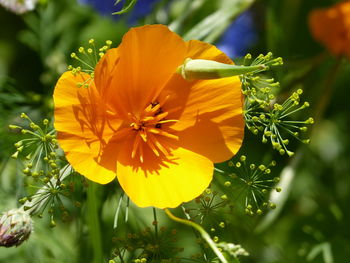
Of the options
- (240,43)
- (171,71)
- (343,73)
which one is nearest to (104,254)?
(171,71)

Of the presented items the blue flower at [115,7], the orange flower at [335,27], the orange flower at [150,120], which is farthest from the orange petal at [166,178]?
the blue flower at [115,7]

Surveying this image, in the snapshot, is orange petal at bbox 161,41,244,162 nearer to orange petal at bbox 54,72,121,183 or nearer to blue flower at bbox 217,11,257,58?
orange petal at bbox 54,72,121,183

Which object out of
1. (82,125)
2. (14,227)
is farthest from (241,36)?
(14,227)

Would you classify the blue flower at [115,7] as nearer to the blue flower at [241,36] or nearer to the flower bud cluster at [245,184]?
the blue flower at [241,36]

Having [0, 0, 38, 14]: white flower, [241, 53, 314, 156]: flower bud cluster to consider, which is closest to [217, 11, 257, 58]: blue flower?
[0, 0, 38, 14]: white flower

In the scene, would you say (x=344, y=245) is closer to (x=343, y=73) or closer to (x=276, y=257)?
(x=276, y=257)

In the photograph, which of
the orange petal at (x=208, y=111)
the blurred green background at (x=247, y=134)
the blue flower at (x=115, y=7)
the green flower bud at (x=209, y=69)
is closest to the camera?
the green flower bud at (x=209, y=69)

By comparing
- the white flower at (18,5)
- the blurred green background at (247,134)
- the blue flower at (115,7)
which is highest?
the white flower at (18,5)

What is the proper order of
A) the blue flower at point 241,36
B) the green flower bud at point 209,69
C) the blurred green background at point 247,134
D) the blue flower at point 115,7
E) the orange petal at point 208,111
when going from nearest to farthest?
the green flower bud at point 209,69
the orange petal at point 208,111
the blurred green background at point 247,134
the blue flower at point 115,7
the blue flower at point 241,36
